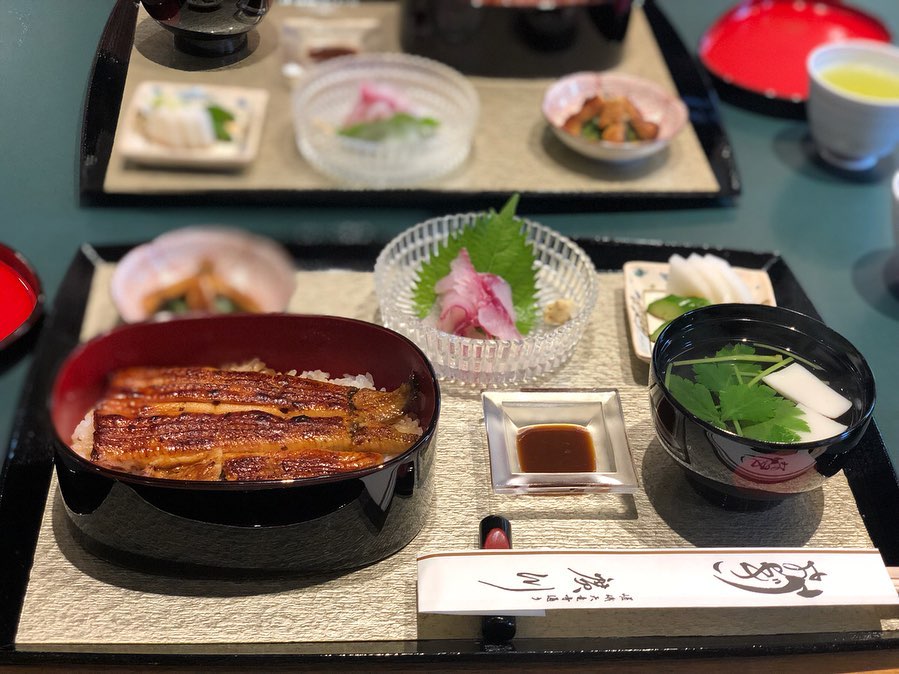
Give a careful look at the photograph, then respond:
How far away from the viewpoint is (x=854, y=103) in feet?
6.21

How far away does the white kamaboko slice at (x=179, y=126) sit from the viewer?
1.90 meters

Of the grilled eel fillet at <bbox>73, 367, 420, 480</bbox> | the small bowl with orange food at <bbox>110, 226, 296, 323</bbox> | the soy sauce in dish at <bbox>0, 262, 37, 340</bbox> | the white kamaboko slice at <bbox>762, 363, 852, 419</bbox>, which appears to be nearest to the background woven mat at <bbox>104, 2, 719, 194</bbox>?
the small bowl with orange food at <bbox>110, 226, 296, 323</bbox>

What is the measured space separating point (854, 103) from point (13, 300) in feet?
5.68

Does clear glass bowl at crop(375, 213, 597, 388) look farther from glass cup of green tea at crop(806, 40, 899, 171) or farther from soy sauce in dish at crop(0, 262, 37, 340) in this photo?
glass cup of green tea at crop(806, 40, 899, 171)

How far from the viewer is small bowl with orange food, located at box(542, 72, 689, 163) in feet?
6.46

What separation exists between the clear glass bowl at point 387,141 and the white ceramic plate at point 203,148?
0.12 metres

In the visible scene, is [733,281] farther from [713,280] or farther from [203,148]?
[203,148]

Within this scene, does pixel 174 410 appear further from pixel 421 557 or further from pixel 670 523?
pixel 670 523

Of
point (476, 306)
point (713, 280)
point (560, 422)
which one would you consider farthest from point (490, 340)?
point (713, 280)

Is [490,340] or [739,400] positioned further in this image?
[490,340]

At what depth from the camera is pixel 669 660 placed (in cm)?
110

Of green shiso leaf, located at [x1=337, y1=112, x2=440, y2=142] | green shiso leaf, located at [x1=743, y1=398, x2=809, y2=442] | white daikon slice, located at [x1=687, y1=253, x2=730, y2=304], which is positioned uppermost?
green shiso leaf, located at [x1=743, y1=398, x2=809, y2=442]

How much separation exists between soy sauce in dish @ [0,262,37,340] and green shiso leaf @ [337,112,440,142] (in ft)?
3.00

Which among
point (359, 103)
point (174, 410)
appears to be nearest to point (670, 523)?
point (174, 410)
